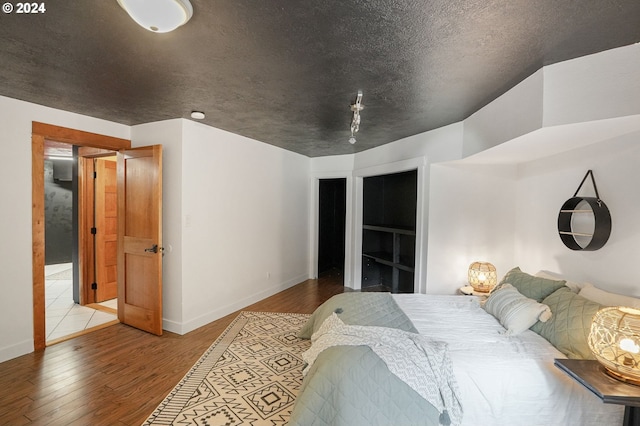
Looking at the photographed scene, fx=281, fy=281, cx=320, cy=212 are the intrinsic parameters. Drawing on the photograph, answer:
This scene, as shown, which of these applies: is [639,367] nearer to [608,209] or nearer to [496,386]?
[496,386]

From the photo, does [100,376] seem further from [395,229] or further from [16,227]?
[395,229]

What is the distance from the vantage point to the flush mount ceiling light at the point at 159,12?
1265 millimetres

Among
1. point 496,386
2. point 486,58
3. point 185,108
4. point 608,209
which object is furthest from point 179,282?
point 608,209

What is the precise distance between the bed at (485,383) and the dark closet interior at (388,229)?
241 centimetres

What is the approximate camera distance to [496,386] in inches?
65.9

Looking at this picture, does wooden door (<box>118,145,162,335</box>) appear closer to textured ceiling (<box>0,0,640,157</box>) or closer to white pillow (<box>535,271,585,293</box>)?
textured ceiling (<box>0,0,640,157</box>)

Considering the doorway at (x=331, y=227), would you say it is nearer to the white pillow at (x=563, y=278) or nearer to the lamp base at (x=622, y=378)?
the white pillow at (x=563, y=278)

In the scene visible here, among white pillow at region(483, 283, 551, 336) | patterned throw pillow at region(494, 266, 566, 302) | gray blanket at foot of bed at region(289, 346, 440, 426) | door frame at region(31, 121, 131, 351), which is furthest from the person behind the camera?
door frame at region(31, 121, 131, 351)

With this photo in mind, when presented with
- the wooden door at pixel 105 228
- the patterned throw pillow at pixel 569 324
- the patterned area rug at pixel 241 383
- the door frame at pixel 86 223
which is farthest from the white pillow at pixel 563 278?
the door frame at pixel 86 223

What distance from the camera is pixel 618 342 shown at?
1411 mm

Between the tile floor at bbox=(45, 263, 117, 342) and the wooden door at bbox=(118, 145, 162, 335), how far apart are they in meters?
0.40

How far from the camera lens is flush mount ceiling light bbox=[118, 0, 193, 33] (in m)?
1.26

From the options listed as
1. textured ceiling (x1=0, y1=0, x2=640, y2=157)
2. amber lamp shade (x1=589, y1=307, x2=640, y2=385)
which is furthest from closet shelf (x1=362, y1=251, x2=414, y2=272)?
amber lamp shade (x1=589, y1=307, x2=640, y2=385)

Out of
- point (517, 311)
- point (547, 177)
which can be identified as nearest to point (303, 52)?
point (517, 311)
